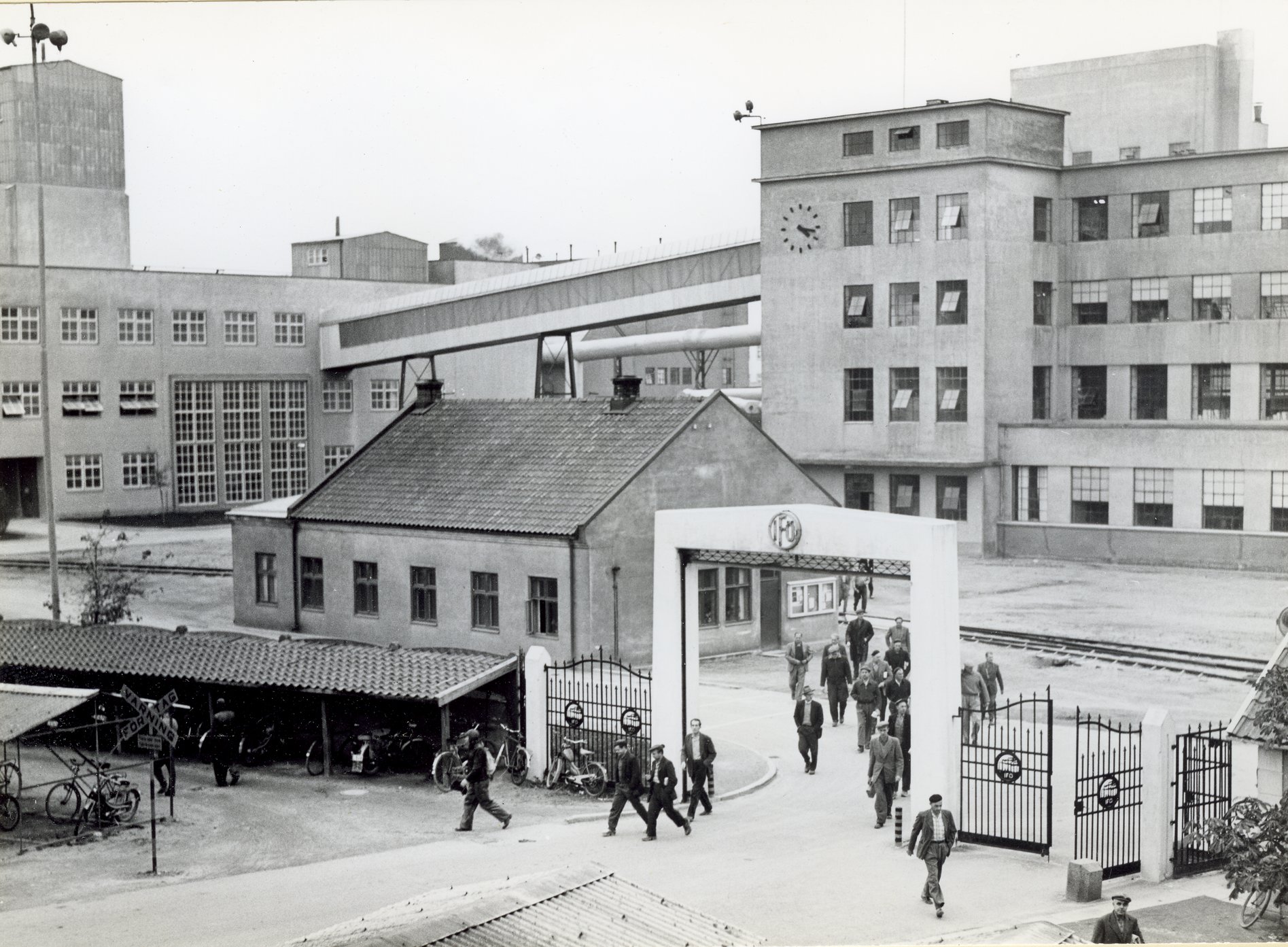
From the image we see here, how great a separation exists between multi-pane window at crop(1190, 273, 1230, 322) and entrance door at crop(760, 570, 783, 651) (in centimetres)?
2301

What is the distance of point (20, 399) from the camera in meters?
54.1

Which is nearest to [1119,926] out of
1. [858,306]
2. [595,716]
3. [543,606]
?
[595,716]

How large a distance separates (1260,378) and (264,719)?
122 ft

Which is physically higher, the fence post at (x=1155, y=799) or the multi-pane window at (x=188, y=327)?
the multi-pane window at (x=188, y=327)

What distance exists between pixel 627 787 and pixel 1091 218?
40035 millimetres

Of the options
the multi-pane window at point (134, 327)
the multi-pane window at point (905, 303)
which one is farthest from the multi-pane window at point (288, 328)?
the multi-pane window at point (905, 303)

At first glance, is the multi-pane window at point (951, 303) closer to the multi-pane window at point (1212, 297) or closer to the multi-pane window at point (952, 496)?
the multi-pane window at point (952, 496)

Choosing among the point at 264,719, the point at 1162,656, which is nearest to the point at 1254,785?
the point at 1162,656

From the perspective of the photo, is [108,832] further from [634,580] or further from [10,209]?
[10,209]

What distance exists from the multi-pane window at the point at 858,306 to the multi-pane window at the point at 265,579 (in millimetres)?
23786

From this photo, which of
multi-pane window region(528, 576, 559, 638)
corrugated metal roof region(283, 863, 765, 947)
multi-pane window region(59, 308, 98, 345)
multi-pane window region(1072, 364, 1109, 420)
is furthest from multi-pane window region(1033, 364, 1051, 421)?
corrugated metal roof region(283, 863, 765, 947)

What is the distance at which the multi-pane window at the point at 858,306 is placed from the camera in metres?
55.6

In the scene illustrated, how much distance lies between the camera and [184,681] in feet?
92.3

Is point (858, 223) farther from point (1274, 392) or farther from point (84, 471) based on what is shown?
point (84, 471)
